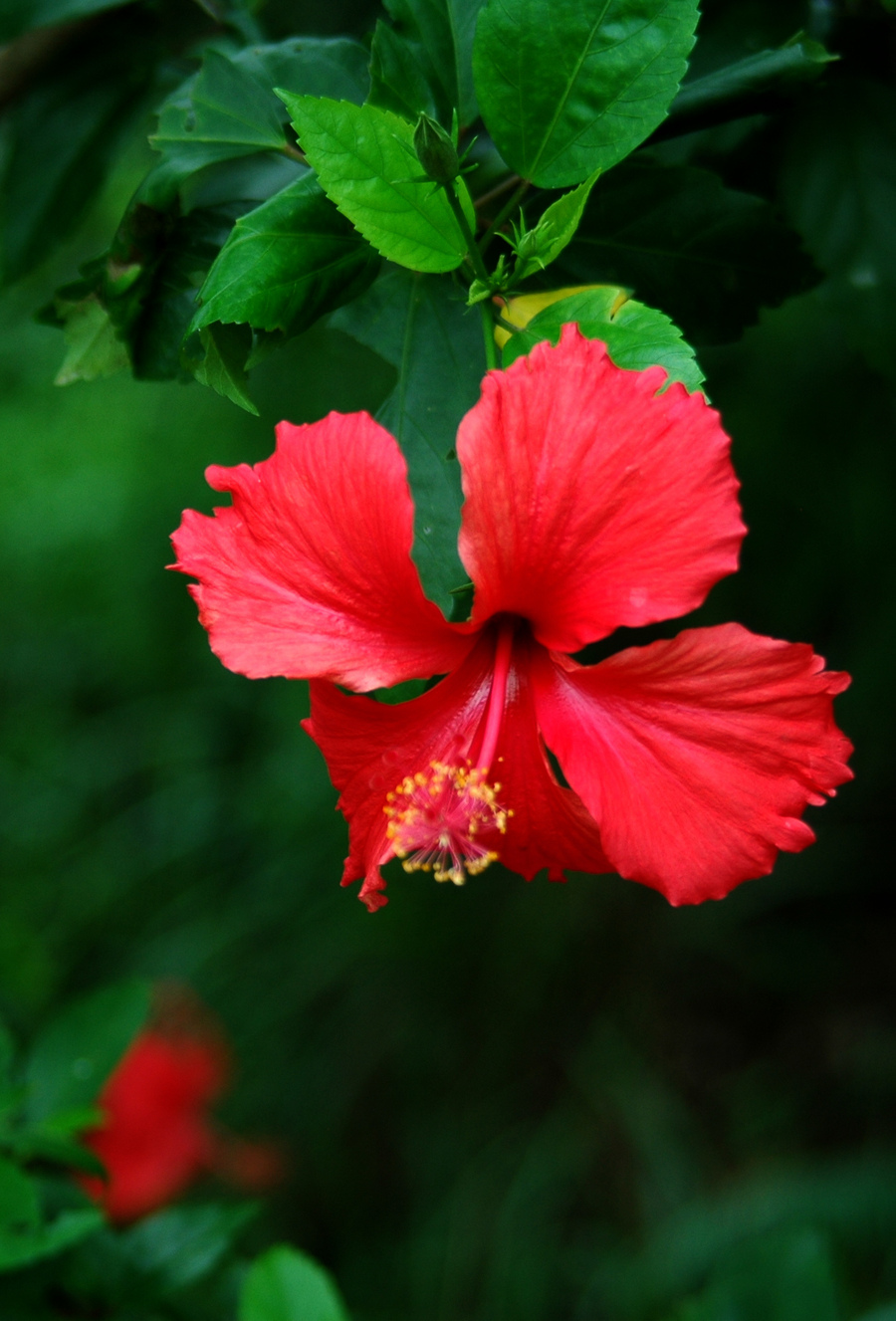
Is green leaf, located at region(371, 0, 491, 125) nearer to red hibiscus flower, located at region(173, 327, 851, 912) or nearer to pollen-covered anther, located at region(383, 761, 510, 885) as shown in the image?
red hibiscus flower, located at region(173, 327, 851, 912)

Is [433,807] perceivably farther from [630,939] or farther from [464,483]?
[630,939]

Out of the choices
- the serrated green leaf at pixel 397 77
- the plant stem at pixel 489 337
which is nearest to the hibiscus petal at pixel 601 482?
the plant stem at pixel 489 337

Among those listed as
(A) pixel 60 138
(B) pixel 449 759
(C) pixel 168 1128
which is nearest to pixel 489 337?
(B) pixel 449 759

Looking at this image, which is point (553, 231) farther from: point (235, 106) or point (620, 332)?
point (235, 106)

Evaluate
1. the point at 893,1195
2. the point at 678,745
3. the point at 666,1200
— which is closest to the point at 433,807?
the point at 678,745

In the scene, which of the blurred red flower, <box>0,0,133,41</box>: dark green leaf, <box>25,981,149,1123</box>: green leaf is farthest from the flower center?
the blurred red flower

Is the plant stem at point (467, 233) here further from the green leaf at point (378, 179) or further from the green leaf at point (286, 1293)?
the green leaf at point (286, 1293)
